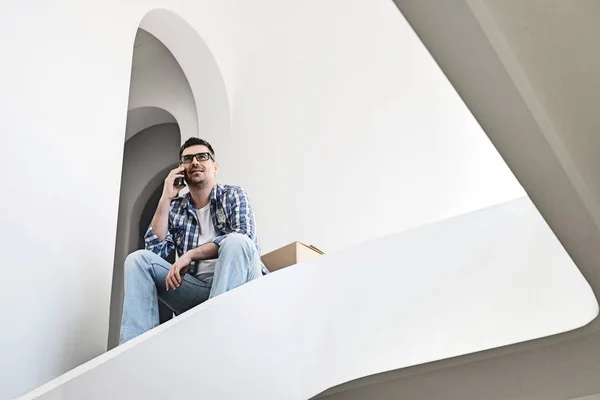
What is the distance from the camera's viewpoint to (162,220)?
295 centimetres

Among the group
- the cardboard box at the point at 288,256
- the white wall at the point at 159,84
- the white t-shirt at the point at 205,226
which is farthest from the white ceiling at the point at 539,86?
the white wall at the point at 159,84

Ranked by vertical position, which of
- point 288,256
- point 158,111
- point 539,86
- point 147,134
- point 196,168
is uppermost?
point 147,134

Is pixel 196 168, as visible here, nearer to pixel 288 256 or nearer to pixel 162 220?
pixel 162 220

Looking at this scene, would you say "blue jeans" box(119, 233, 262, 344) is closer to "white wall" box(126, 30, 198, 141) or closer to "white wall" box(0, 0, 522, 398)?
"white wall" box(0, 0, 522, 398)

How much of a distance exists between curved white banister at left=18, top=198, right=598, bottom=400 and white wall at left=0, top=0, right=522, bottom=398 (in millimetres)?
975

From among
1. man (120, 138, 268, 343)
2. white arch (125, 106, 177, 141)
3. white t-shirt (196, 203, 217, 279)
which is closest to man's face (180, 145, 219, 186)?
man (120, 138, 268, 343)

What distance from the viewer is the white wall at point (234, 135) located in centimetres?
281

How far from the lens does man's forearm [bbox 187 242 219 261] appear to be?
106 inches

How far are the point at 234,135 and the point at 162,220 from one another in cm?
180

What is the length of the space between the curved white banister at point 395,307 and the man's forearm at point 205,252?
1.40ft

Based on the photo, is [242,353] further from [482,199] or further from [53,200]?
[482,199]

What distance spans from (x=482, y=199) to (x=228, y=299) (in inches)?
83.4

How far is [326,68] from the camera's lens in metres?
4.56

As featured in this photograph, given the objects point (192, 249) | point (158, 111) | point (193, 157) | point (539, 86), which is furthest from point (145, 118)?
point (539, 86)
